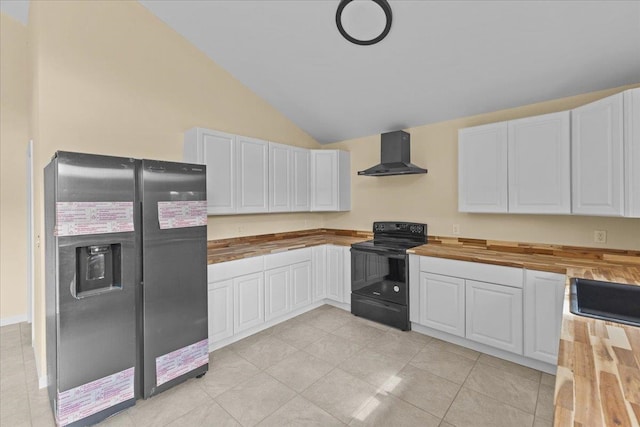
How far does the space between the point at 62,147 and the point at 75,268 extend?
47.8 inches

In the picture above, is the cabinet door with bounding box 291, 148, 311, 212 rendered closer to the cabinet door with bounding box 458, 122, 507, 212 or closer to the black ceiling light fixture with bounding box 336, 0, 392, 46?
the black ceiling light fixture with bounding box 336, 0, 392, 46

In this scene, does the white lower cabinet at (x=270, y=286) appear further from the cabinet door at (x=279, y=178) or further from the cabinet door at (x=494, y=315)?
the cabinet door at (x=494, y=315)

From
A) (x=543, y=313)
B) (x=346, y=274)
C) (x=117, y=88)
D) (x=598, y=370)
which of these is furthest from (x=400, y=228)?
(x=117, y=88)

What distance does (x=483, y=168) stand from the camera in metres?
2.94

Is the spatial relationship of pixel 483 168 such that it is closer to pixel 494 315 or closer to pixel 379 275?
pixel 494 315

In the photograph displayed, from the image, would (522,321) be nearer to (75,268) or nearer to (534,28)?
(534,28)

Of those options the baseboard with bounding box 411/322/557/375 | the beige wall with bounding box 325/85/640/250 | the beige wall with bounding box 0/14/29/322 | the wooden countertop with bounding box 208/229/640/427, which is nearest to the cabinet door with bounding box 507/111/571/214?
the beige wall with bounding box 325/85/640/250

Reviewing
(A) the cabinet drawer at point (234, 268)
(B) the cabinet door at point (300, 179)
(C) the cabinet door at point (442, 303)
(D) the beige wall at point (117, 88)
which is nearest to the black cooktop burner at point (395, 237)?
(C) the cabinet door at point (442, 303)

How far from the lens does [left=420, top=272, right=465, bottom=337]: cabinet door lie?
2.87 m

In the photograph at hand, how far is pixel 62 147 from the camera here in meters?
2.41

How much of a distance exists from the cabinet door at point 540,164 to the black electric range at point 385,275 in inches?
46.4

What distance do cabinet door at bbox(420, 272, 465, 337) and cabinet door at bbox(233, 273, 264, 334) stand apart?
5.78ft

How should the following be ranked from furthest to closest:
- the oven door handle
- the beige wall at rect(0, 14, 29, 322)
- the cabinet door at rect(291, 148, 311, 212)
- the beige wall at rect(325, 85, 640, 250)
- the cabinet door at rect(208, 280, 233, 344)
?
1. the cabinet door at rect(291, 148, 311, 212)
2. the beige wall at rect(0, 14, 29, 322)
3. the oven door handle
4. the cabinet door at rect(208, 280, 233, 344)
5. the beige wall at rect(325, 85, 640, 250)

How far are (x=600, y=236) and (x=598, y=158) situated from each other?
795 mm
